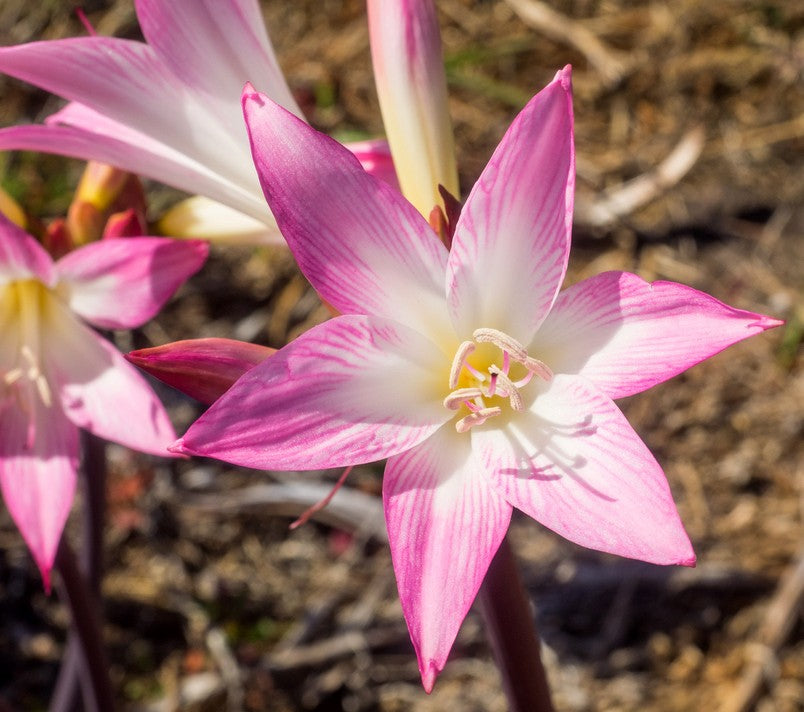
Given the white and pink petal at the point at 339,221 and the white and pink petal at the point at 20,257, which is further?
the white and pink petal at the point at 20,257

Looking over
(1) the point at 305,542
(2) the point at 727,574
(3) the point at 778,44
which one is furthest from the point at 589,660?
(3) the point at 778,44

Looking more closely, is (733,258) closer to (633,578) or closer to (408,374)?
(633,578)

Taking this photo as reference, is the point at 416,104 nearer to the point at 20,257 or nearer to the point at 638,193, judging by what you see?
the point at 20,257

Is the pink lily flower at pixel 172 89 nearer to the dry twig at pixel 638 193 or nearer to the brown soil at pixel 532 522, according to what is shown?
the brown soil at pixel 532 522

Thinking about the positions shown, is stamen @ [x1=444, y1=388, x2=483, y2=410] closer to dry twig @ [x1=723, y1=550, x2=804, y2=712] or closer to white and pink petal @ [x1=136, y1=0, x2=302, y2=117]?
white and pink petal @ [x1=136, y1=0, x2=302, y2=117]

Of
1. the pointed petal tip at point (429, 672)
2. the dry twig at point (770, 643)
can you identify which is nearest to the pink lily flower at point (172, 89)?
the pointed petal tip at point (429, 672)

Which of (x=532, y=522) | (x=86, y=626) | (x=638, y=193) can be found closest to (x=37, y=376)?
(x=86, y=626)
